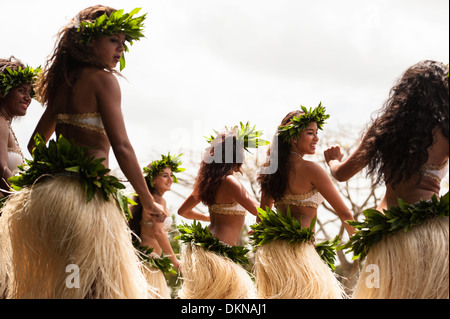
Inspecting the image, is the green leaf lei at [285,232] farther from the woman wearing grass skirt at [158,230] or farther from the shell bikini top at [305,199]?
the woman wearing grass skirt at [158,230]

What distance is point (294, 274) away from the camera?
3.43m

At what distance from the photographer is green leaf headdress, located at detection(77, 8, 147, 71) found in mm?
2723

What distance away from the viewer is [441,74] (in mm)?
2727

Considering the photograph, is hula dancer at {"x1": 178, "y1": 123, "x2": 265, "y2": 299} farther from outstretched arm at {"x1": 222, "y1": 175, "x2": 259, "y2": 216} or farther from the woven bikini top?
the woven bikini top

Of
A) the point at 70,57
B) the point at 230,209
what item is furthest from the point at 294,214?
the point at 70,57

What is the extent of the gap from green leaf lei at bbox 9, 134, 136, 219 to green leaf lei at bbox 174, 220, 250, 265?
1415mm

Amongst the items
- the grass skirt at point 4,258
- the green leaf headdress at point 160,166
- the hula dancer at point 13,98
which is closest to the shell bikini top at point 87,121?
the grass skirt at point 4,258

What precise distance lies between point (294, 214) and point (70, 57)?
173 centimetres

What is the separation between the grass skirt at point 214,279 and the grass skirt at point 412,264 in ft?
4.22

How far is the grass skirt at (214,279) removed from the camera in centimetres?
382

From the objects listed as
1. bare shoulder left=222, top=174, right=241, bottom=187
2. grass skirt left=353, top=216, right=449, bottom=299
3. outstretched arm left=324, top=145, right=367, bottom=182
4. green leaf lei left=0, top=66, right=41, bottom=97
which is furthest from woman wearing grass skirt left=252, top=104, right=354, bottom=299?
green leaf lei left=0, top=66, right=41, bottom=97

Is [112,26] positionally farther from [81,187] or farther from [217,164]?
[217,164]
